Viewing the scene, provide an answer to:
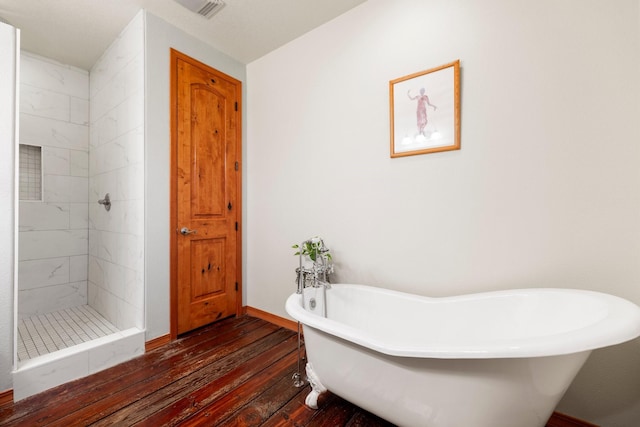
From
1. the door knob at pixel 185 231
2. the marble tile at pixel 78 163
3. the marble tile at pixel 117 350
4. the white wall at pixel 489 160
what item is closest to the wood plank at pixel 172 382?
the marble tile at pixel 117 350

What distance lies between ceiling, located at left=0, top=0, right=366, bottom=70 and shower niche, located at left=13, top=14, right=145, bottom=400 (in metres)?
0.14

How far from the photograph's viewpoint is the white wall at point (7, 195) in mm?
1520

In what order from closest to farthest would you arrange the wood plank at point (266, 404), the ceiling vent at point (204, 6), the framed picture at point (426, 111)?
1. the wood plank at point (266, 404)
2. the framed picture at point (426, 111)
3. the ceiling vent at point (204, 6)

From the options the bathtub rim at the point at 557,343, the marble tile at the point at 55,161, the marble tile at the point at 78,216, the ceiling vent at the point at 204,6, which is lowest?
the bathtub rim at the point at 557,343

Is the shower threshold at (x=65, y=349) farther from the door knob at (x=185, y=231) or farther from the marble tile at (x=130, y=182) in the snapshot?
the marble tile at (x=130, y=182)

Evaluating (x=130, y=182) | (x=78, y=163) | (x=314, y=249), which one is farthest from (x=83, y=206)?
(x=314, y=249)

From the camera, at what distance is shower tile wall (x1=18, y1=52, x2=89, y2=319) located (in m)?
2.56

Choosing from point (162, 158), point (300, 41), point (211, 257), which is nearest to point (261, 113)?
point (300, 41)

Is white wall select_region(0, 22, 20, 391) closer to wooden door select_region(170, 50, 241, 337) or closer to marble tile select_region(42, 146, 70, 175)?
wooden door select_region(170, 50, 241, 337)

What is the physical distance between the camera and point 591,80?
1278 millimetres

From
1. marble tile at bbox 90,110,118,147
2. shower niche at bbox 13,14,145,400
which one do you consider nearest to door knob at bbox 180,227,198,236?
shower niche at bbox 13,14,145,400

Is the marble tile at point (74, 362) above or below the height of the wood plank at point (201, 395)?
above

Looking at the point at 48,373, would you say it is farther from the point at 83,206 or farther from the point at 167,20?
the point at 167,20

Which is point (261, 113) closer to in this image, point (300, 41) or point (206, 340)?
point (300, 41)
